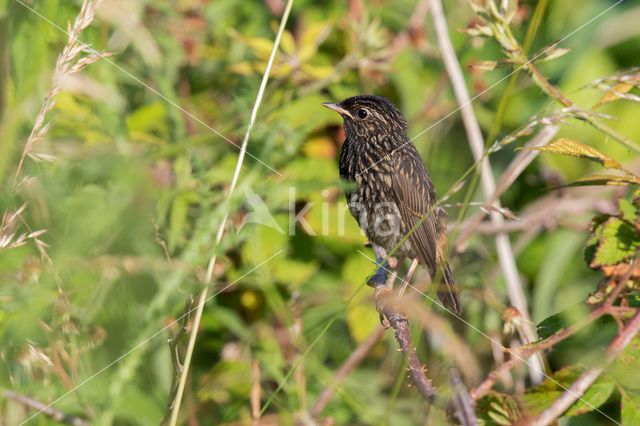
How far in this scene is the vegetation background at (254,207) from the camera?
1893mm

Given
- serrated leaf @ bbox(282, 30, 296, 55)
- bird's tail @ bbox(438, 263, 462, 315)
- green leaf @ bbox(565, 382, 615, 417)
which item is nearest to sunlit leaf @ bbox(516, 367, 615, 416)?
green leaf @ bbox(565, 382, 615, 417)

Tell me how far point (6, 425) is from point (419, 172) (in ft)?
5.67

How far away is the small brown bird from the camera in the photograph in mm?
2621

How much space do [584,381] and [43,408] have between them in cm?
152

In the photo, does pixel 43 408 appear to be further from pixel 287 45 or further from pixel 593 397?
pixel 287 45

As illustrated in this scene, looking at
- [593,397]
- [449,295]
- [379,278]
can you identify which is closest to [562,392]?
[593,397]

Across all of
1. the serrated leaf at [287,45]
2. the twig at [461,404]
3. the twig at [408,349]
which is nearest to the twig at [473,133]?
the serrated leaf at [287,45]

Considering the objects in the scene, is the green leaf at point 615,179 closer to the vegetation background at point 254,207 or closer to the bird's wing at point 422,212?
the vegetation background at point 254,207

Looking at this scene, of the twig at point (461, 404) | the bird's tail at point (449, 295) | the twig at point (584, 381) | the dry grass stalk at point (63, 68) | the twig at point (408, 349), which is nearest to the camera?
the twig at point (461, 404)

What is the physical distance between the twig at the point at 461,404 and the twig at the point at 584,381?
249mm

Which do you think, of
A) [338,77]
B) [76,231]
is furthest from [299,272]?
[76,231]

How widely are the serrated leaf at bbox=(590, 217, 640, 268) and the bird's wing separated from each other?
85 cm

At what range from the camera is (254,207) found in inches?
75.3

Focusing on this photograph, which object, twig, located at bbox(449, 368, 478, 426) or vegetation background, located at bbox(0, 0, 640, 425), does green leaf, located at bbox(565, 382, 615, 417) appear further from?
twig, located at bbox(449, 368, 478, 426)
